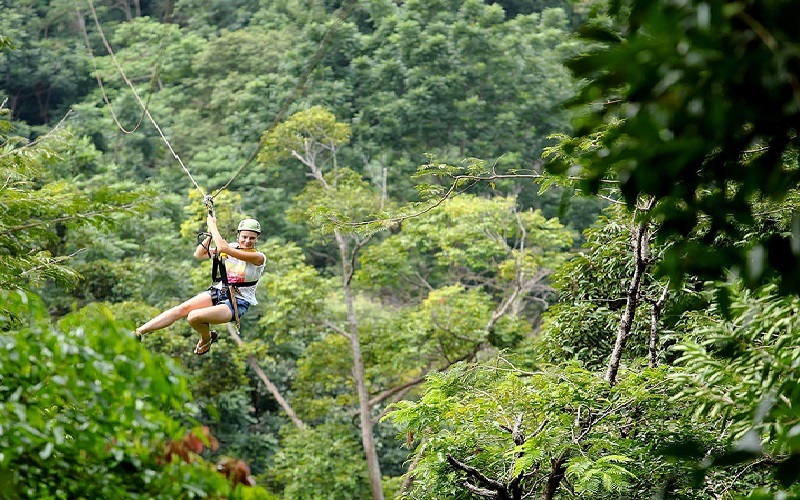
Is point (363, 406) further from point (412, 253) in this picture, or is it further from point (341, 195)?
point (412, 253)

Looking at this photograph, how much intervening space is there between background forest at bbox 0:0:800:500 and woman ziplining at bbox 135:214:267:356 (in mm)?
361

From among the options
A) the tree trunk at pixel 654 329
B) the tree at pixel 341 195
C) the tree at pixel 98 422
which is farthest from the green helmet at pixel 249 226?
the tree at pixel 341 195

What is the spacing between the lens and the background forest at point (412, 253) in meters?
1.74

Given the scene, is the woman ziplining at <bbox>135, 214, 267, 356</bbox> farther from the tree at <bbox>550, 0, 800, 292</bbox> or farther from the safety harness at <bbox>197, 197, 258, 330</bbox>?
the tree at <bbox>550, 0, 800, 292</bbox>

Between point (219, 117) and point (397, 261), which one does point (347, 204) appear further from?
point (219, 117)

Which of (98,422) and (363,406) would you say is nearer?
(98,422)

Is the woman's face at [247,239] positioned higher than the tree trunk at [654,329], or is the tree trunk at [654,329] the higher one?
the woman's face at [247,239]

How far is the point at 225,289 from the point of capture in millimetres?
5078

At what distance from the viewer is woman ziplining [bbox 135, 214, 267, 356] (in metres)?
4.91

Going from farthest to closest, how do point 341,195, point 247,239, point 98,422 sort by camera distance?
point 341,195, point 247,239, point 98,422

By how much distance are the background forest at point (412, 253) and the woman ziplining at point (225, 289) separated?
36 cm

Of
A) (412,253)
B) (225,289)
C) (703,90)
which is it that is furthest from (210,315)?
(412,253)

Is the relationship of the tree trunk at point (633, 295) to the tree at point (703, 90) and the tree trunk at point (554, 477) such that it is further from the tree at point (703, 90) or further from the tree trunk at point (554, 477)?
the tree at point (703, 90)

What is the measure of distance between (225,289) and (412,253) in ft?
41.4
